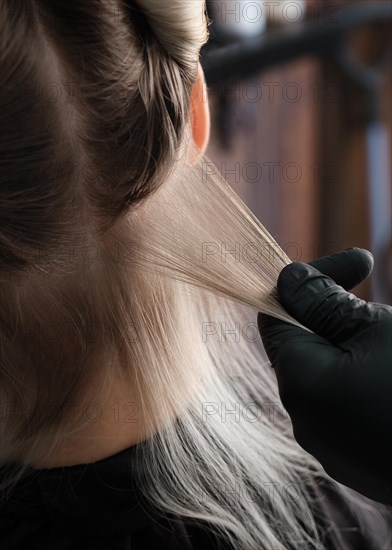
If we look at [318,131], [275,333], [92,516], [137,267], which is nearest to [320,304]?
[275,333]

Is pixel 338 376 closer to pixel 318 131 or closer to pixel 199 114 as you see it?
pixel 199 114

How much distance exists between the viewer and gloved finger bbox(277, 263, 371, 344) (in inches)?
21.0

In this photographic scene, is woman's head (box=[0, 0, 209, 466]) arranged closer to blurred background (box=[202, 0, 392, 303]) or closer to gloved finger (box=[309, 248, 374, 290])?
gloved finger (box=[309, 248, 374, 290])

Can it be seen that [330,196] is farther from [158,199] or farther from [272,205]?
[158,199]

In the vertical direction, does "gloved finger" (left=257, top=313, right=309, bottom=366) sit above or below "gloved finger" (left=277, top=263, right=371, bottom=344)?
below

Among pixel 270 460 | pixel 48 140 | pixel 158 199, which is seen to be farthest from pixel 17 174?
pixel 270 460

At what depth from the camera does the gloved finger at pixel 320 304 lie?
533 millimetres

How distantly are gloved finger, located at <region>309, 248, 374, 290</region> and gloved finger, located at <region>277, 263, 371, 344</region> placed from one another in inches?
0.5

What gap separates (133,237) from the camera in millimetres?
616

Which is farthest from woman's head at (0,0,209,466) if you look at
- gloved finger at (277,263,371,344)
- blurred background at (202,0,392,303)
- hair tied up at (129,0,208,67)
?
blurred background at (202,0,392,303)

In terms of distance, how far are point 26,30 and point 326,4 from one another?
6.69 ft

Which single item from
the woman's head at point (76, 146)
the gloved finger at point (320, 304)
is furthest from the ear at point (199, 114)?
the gloved finger at point (320, 304)

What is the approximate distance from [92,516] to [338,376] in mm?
269

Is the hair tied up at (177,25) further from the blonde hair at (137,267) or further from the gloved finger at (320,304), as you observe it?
the gloved finger at (320,304)
